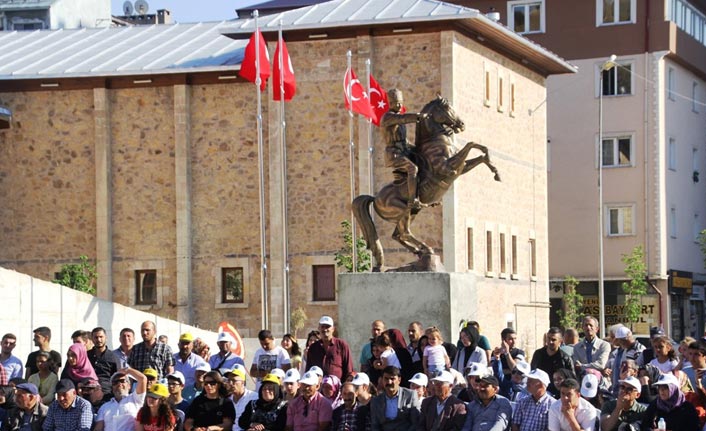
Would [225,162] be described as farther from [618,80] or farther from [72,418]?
[72,418]

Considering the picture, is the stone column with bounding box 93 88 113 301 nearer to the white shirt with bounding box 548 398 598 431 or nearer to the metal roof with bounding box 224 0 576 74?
the metal roof with bounding box 224 0 576 74

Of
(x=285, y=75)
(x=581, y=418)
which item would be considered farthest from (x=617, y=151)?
(x=581, y=418)

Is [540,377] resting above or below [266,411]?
above

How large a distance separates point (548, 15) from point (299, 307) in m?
22.5

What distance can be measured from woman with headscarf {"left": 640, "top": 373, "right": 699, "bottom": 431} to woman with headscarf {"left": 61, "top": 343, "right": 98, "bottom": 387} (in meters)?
7.02

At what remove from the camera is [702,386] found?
17328 mm

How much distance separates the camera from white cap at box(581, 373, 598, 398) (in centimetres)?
1783

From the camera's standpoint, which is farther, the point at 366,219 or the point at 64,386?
the point at 366,219

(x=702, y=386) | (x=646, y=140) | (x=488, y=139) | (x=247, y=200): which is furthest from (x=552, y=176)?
(x=702, y=386)

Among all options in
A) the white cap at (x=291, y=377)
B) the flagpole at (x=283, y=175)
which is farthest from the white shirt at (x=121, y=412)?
the flagpole at (x=283, y=175)

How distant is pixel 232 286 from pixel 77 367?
89.2 feet

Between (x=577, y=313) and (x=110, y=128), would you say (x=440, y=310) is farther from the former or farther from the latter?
(x=577, y=313)

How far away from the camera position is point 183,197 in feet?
157

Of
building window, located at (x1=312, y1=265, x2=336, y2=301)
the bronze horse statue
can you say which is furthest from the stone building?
the bronze horse statue
